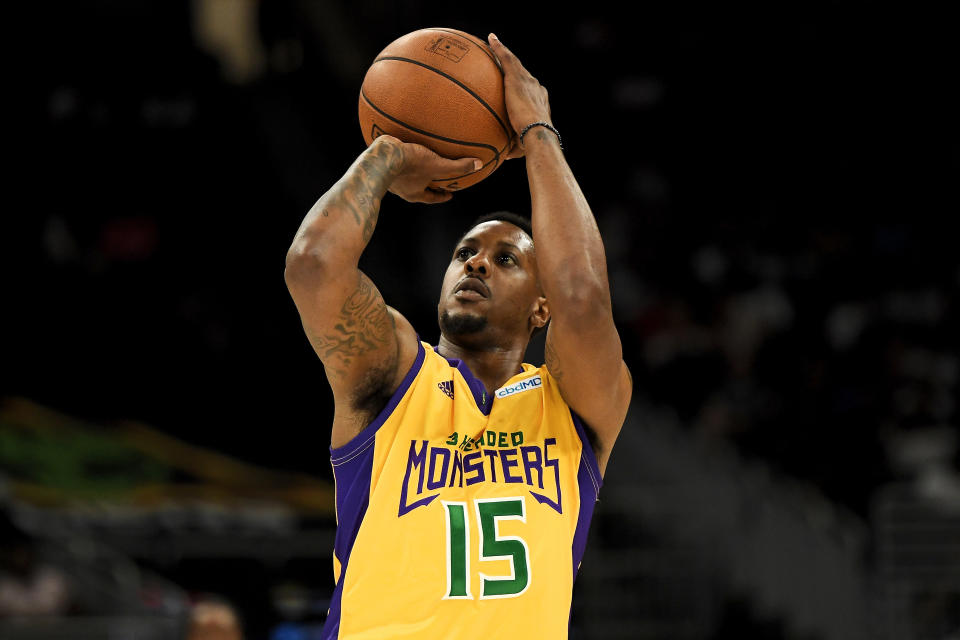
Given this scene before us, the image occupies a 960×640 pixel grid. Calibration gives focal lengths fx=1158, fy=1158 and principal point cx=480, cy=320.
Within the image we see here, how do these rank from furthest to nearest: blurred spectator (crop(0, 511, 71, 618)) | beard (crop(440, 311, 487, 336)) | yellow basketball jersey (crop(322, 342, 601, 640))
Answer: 1. blurred spectator (crop(0, 511, 71, 618))
2. beard (crop(440, 311, 487, 336))
3. yellow basketball jersey (crop(322, 342, 601, 640))

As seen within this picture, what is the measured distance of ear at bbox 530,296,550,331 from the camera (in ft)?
13.4

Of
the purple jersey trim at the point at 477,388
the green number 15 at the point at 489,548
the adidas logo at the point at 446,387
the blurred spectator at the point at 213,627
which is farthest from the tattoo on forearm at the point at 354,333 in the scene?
the blurred spectator at the point at 213,627

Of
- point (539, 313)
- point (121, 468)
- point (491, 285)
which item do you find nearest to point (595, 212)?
point (121, 468)

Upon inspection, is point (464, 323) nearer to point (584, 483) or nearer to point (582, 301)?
point (582, 301)

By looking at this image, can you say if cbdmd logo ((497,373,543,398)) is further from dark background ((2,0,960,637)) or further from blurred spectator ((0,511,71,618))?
dark background ((2,0,960,637))

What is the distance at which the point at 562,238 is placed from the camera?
140 inches

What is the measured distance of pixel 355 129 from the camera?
14906mm

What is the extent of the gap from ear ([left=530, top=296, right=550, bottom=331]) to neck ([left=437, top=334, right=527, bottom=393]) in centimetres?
17

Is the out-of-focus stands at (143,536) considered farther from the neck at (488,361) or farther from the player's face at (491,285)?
the player's face at (491,285)

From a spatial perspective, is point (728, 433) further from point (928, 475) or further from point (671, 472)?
point (928, 475)

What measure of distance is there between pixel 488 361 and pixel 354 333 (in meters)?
0.68

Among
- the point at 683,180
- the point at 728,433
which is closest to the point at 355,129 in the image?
the point at 683,180

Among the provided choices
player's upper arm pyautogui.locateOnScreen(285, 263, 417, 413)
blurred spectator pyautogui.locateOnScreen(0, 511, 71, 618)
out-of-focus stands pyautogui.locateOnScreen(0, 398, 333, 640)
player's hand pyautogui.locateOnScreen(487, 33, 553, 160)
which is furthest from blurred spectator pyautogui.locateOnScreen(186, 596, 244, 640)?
blurred spectator pyautogui.locateOnScreen(0, 511, 71, 618)

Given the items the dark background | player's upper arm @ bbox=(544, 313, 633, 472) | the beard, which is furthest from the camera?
the dark background
